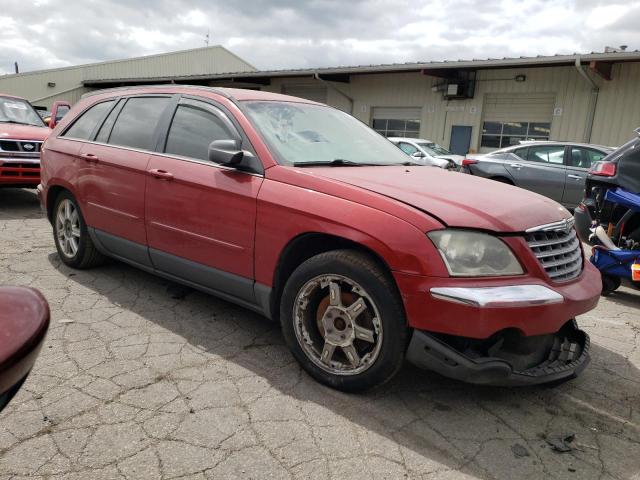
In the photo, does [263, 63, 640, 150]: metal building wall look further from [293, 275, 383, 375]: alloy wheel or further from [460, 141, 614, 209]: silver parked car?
[293, 275, 383, 375]: alloy wheel

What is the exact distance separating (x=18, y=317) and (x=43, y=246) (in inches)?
201

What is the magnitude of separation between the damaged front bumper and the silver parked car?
7334mm

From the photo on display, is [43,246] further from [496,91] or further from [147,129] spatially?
[496,91]

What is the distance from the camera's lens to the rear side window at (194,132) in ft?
11.5

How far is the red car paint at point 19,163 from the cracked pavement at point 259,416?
4.58m

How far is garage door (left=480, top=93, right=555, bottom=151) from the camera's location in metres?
15.9

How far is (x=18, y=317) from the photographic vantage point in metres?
1.14

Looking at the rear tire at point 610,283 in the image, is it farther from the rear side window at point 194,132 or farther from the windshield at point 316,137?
the rear side window at point 194,132

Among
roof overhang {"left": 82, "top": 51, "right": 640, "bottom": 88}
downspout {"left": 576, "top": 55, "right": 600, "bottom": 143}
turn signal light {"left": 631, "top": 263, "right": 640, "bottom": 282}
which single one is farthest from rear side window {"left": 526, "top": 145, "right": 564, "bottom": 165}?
turn signal light {"left": 631, "top": 263, "right": 640, "bottom": 282}

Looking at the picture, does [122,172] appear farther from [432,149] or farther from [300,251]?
[432,149]

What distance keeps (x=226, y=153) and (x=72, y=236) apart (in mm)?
2449

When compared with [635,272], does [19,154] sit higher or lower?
higher

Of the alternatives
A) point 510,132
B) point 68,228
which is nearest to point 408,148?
point 510,132

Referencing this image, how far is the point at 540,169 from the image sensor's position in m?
9.95
